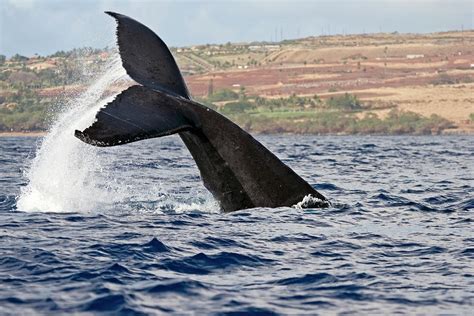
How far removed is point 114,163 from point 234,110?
259 feet

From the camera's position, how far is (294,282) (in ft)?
32.6

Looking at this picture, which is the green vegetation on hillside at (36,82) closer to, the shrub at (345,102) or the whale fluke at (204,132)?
the shrub at (345,102)

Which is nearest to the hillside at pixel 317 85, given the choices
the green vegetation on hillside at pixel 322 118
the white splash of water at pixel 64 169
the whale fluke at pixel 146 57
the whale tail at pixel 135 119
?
the green vegetation on hillside at pixel 322 118

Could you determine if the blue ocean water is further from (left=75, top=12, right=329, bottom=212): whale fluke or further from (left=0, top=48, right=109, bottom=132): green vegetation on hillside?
(left=0, top=48, right=109, bottom=132): green vegetation on hillside

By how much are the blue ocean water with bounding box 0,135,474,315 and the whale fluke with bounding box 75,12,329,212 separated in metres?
0.32

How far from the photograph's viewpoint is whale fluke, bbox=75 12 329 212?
42.7 feet

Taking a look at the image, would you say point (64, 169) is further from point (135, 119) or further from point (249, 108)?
point (249, 108)

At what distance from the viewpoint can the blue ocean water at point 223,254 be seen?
9094 millimetres

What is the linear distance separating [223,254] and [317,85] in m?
119

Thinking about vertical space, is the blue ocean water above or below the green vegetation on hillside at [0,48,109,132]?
below

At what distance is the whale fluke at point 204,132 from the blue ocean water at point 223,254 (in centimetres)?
32

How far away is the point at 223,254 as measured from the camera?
37.2 feet

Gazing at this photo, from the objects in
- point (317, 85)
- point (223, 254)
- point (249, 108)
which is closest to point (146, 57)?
point (223, 254)

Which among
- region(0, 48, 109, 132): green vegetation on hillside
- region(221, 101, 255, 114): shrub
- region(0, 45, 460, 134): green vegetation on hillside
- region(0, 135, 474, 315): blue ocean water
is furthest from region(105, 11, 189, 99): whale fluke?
region(221, 101, 255, 114): shrub
